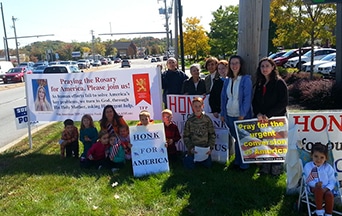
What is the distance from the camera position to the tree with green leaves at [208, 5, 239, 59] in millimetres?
31219

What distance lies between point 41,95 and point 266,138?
4.62 meters

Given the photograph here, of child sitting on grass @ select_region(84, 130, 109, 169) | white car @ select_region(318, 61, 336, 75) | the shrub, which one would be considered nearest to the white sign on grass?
child sitting on grass @ select_region(84, 130, 109, 169)

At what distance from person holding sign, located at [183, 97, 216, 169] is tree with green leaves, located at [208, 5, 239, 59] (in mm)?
26945

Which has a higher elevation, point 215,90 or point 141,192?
point 215,90

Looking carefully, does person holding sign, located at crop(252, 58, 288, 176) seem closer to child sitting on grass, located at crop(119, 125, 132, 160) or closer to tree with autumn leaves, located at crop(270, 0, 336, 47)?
child sitting on grass, located at crop(119, 125, 132, 160)

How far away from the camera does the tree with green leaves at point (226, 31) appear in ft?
102

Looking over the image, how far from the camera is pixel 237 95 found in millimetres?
4898

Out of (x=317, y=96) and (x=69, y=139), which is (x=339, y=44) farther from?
(x=69, y=139)

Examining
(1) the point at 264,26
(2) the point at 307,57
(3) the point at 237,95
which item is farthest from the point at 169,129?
(2) the point at 307,57

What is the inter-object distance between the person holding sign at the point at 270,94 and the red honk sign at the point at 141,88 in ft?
7.48

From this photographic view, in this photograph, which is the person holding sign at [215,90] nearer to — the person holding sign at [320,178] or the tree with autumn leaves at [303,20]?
the person holding sign at [320,178]

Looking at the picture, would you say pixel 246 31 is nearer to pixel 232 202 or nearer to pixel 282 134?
pixel 282 134

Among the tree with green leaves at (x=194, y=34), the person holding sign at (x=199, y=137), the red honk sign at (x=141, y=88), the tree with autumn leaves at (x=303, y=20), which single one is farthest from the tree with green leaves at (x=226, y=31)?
the person holding sign at (x=199, y=137)

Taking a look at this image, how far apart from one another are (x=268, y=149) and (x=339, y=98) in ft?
21.9
